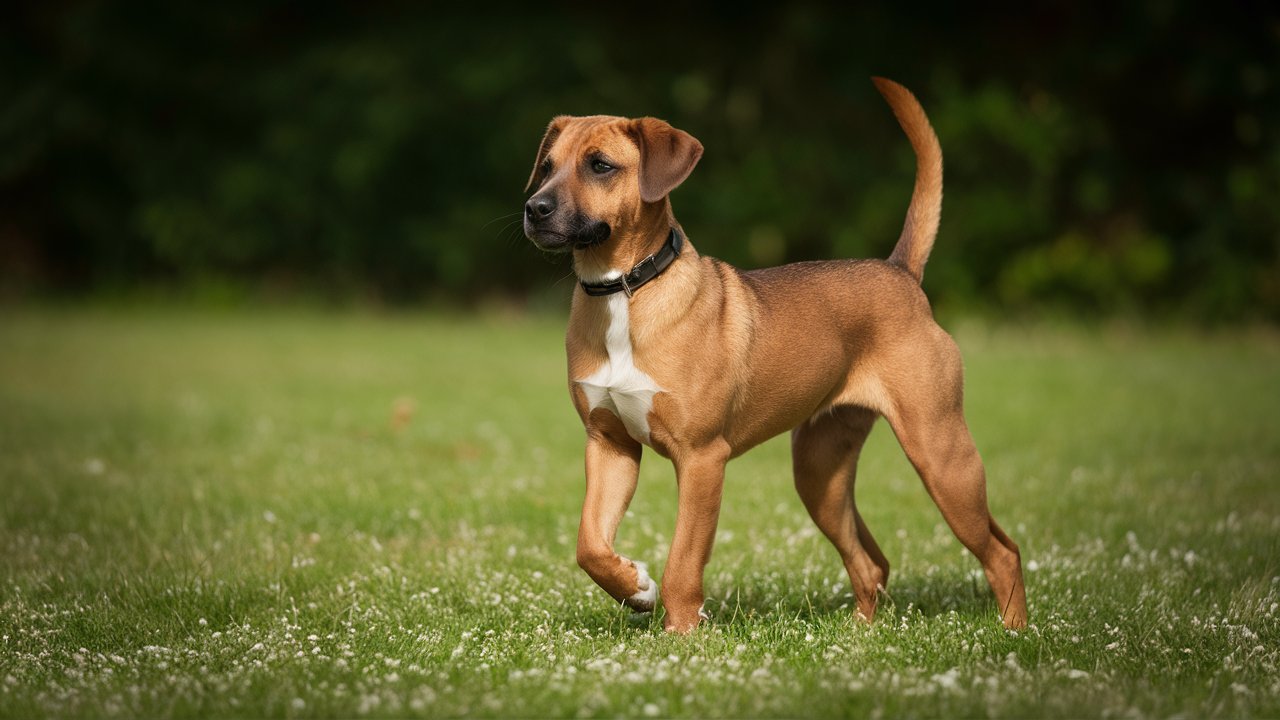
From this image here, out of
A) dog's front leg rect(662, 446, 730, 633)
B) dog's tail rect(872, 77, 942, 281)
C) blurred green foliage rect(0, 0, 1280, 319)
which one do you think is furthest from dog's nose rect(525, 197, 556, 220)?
blurred green foliage rect(0, 0, 1280, 319)

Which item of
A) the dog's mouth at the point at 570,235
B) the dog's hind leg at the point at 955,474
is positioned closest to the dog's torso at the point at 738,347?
the dog's hind leg at the point at 955,474

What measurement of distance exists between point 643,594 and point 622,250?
125 cm

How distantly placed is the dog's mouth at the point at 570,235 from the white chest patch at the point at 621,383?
0.24 m

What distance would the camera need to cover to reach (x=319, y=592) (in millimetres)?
5668

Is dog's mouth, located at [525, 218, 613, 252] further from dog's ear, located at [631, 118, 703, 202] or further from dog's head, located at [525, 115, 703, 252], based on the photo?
dog's ear, located at [631, 118, 703, 202]

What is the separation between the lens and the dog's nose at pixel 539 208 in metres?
4.75

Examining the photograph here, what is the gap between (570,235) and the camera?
4.79 m

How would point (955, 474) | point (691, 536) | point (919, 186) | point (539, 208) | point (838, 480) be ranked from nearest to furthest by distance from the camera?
A: 1. point (539, 208)
2. point (691, 536)
3. point (955, 474)
4. point (838, 480)
5. point (919, 186)

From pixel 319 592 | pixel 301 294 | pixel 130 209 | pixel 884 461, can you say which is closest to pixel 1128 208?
pixel 884 461

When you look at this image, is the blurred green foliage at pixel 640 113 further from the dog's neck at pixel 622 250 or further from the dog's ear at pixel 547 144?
the dog's neck at pixel 622 250

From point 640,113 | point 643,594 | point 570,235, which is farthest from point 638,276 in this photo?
point 640,113

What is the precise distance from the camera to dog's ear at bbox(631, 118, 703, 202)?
4859mm

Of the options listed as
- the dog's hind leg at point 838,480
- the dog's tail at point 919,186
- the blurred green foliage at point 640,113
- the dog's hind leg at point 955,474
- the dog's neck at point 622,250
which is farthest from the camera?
the blurred green foliage at point 640,113

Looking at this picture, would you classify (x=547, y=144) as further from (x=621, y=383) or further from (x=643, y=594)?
(x=643, y=594)
